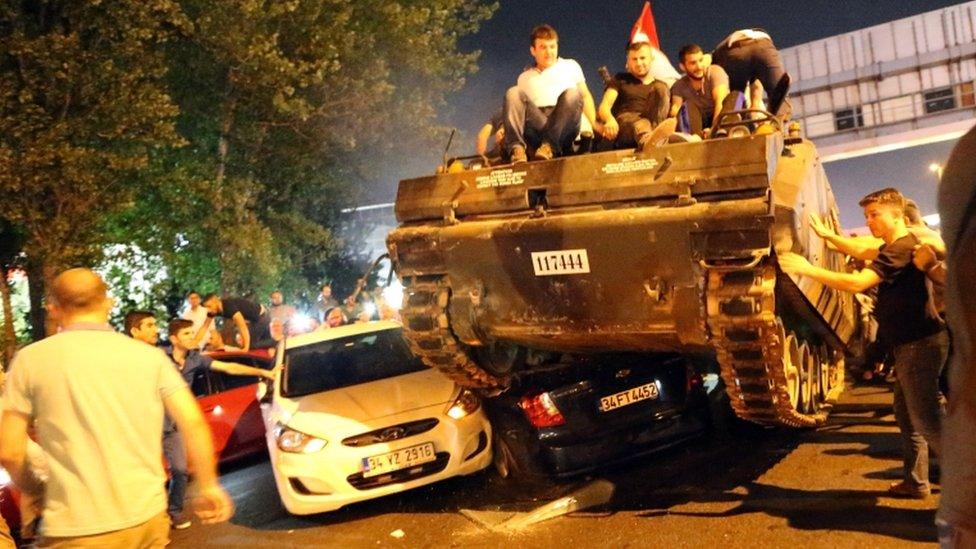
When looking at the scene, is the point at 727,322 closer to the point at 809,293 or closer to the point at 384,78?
the point at 809,293

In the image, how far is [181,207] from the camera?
1576 centimetres

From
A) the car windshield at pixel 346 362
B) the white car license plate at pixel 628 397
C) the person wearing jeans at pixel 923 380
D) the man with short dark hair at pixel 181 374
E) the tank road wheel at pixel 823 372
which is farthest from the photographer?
the car windshield at pixel 346 362

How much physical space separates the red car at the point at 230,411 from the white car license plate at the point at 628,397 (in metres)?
3.94

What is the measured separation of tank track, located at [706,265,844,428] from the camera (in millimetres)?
5539

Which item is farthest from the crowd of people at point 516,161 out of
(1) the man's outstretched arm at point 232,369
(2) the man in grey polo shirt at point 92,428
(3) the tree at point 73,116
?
(3) the tree at point 73,116

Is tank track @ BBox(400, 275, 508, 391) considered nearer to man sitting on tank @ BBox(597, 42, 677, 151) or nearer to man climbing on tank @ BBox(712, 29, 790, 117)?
man sitting on tank @ BBox(597, 42, 677, 151)

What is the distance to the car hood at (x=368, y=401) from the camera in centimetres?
726

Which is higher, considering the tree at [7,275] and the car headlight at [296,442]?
the tree at [7,275]

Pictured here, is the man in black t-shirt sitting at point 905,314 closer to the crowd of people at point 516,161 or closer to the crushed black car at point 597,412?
the crowd of people at point 516,161

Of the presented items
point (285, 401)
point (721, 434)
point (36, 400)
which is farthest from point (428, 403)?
point (36, 400)

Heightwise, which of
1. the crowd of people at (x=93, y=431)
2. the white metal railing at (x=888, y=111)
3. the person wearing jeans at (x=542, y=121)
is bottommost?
the crowd of people at (x=93, y=431)

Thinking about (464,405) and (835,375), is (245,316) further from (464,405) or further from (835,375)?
(835,375)

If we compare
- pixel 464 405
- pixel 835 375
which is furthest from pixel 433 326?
pixel 835 375

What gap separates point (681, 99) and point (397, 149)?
13.4 meters
